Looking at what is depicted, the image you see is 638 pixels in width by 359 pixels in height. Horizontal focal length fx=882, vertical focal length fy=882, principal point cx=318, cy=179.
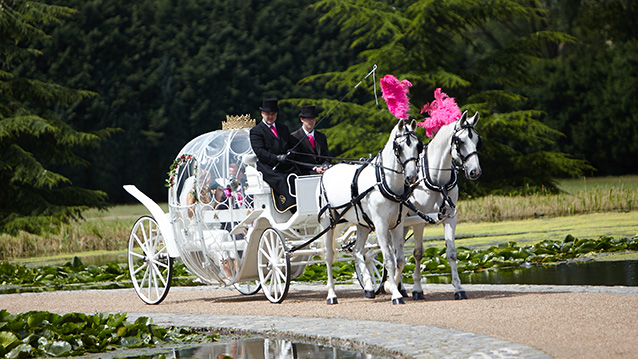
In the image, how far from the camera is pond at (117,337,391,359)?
5605mm

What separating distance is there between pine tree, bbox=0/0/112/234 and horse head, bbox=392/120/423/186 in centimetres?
1384

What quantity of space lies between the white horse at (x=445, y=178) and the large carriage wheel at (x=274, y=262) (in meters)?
1.22

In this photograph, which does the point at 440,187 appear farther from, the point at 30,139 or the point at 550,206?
the point at 30,139

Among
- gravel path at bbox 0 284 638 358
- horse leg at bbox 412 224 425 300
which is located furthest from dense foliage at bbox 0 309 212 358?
horse leg at bbox 412 224 425 300

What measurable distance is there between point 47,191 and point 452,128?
55.4 ft

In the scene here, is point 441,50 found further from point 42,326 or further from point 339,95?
point 42,326

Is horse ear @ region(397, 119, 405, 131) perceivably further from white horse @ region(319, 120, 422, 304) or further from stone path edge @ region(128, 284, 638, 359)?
stone path edge @ region(128, 284, 638, 359)

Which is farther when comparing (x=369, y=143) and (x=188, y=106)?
(x=188, y=106)

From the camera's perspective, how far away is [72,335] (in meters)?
6.23

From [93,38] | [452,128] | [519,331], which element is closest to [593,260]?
[452,128]

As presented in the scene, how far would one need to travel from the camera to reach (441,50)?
1024 inches

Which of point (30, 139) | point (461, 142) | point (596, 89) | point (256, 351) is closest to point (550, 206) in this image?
point (461, 142)

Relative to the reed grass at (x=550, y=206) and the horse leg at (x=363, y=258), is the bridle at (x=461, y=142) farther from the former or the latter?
the reed grass at (x=550, y=206)

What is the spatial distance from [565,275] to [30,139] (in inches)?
635
